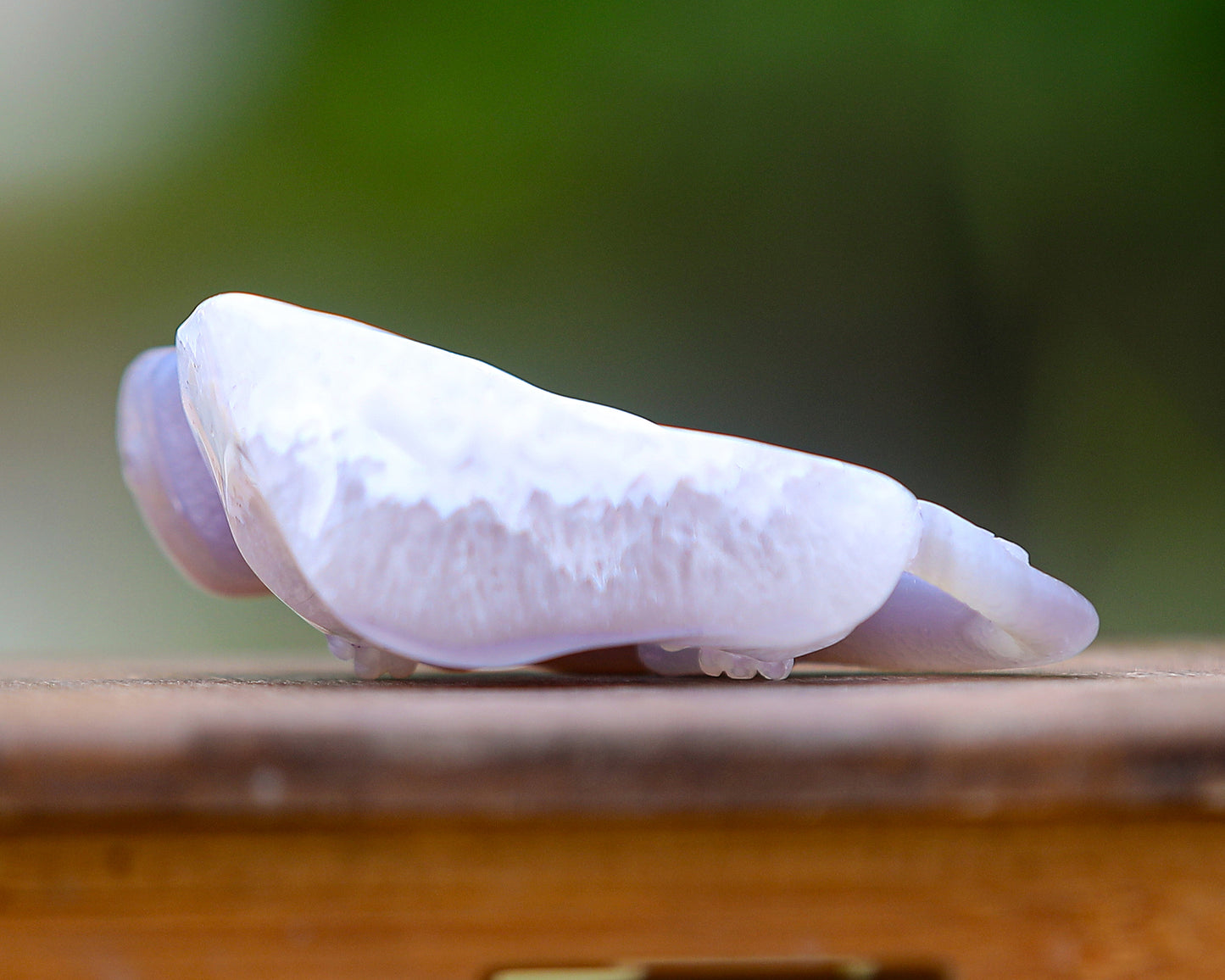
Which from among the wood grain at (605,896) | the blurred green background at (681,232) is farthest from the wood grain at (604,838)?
the blurred green background at (681,232)

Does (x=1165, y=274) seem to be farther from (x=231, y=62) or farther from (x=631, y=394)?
(x=231, y=62)

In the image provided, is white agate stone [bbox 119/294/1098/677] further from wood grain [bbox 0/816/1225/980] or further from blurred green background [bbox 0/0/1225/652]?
blurred green background [bbox 0/0/1225/652]

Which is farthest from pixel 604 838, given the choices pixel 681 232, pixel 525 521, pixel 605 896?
pixel 681 232

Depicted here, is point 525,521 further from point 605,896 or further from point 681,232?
point 681,232

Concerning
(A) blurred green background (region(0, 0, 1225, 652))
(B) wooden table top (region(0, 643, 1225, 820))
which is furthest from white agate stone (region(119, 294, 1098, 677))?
(A) blurred green background (region(0, 0, 1225, 652))

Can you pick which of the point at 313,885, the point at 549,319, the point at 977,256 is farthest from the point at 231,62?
the point at 313,885

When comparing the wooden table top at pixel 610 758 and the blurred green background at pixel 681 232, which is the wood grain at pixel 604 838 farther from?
the blurred green background at pixel 681 232
